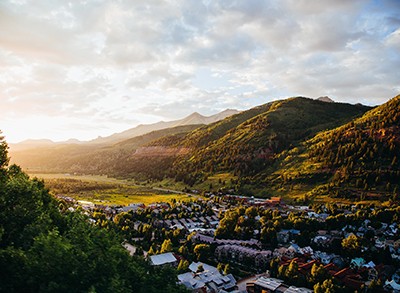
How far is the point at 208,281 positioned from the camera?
39.7m

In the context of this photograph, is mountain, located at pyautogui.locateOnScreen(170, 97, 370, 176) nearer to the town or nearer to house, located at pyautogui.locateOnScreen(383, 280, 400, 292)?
the town

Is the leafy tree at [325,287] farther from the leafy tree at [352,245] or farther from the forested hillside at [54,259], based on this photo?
the forested hillside at [54,259]

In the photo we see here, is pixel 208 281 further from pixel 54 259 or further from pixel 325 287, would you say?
pixel 54 259

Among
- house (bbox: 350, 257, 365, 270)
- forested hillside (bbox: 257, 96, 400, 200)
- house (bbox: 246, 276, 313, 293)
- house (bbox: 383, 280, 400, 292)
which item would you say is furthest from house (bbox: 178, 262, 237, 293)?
forested hillside (bbox: 257, 96, 400, 200)

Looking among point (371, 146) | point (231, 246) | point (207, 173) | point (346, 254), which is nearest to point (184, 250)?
point (231, 246)

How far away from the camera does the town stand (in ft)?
133

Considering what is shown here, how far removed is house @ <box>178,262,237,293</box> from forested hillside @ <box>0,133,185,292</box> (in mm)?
19195

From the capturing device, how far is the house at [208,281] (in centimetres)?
3798

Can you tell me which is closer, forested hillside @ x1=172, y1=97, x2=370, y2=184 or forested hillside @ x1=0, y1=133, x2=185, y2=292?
forested hillside @ x1=0, y1=133, x2=185, y2=292

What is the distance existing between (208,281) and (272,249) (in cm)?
2041

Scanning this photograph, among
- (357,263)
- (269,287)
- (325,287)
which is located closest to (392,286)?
(357,263)

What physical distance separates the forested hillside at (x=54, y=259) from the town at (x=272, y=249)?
9694mm

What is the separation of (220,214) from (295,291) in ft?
147

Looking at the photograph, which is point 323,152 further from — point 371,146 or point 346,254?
point 346,254
